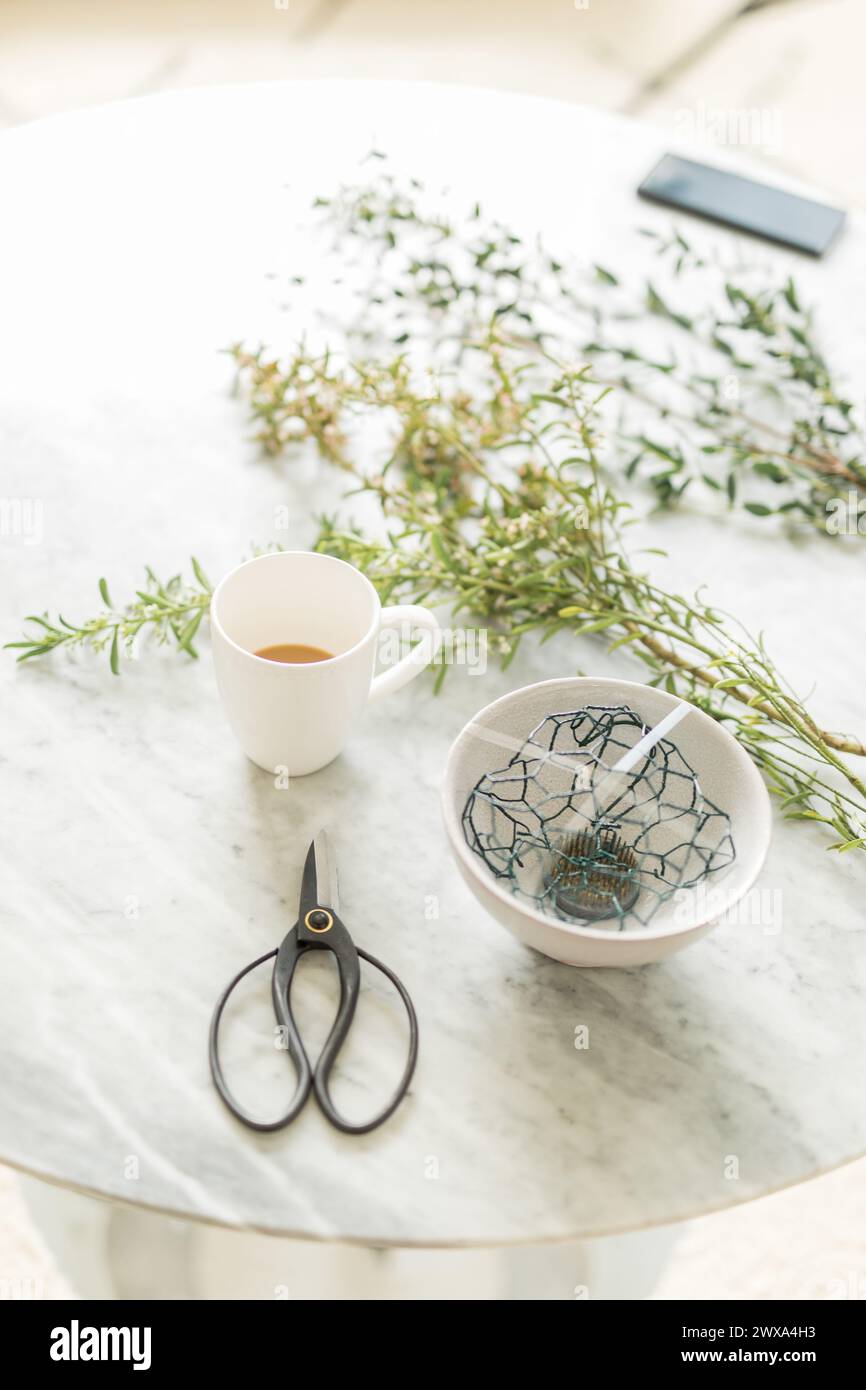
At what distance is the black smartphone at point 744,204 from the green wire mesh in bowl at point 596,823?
85 centimetres

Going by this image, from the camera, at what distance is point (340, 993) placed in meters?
0.81

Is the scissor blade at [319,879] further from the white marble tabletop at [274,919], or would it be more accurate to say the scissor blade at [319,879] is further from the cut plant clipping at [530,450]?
the cut plant clipping at [530,450]

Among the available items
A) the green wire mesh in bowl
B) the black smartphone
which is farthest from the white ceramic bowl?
the black smartphone

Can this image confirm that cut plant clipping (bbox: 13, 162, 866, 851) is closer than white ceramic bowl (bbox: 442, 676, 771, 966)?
No

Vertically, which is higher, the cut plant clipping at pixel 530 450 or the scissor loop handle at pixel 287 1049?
the cut plant clipping at pixel 530 450

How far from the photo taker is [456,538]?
43.5 inches

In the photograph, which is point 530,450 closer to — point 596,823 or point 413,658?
point 413,658

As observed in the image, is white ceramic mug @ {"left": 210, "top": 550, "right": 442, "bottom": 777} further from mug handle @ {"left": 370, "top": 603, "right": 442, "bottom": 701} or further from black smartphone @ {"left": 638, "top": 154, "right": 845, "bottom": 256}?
black smartphone @ {"left": 638, "top": 154, "right": 845, "bottom": 256}

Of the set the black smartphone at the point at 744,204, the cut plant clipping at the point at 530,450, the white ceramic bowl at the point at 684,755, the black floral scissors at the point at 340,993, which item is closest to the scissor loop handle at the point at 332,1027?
the black floral scissors at the point at 340,993

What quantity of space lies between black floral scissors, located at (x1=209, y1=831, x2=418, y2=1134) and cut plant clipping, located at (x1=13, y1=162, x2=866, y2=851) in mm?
250

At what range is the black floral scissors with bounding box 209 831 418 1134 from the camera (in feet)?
2.46

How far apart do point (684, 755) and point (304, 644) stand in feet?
1.01

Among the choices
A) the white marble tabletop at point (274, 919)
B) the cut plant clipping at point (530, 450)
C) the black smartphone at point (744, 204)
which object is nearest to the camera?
the white marble tabletop at point (274, 919)

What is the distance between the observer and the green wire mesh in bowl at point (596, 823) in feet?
2.73
